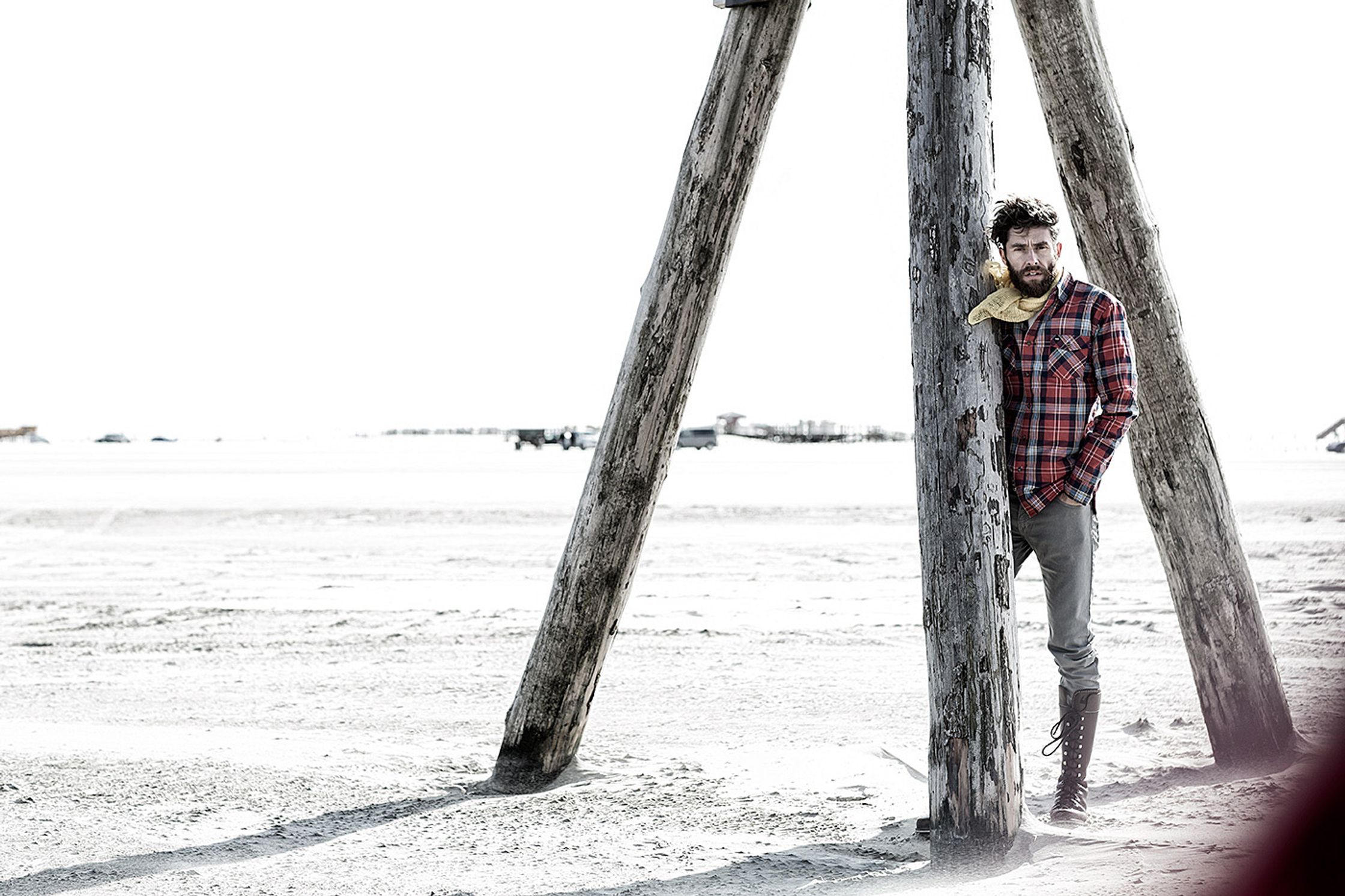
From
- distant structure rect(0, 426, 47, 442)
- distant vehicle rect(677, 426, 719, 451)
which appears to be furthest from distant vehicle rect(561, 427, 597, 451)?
distant structure rect(0, 426, 47, 442)

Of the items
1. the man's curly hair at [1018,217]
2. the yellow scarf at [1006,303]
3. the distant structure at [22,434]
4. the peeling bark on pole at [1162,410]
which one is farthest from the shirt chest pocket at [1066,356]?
the distant structure at [22,434]

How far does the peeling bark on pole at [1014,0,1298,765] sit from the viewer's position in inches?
176

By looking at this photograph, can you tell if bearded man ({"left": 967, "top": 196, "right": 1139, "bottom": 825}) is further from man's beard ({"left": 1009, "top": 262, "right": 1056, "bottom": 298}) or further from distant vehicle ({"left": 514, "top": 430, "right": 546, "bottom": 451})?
distant vehicle ({"left": 514, "top": 430, "right": 546, "bottom": 451})

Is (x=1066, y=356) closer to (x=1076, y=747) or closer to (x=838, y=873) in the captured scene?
(x=1076, y=747)

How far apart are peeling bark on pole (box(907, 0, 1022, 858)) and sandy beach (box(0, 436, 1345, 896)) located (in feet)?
0.85

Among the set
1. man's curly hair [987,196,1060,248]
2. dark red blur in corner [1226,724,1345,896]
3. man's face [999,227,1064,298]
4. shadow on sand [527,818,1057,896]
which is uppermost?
man's curly hair [987,196,1060,248]

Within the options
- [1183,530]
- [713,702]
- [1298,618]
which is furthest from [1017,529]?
[1298,618]

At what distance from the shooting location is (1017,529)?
12.9ft

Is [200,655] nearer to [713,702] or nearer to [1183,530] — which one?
[713,702]

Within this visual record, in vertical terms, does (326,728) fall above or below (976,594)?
below

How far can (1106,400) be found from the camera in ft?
12.5

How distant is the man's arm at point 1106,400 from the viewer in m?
3.75

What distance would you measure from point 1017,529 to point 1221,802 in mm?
1340

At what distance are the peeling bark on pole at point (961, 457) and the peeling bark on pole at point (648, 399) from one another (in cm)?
95
